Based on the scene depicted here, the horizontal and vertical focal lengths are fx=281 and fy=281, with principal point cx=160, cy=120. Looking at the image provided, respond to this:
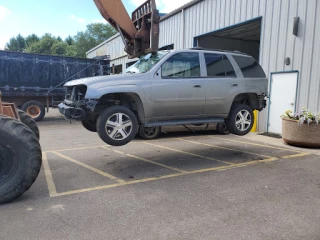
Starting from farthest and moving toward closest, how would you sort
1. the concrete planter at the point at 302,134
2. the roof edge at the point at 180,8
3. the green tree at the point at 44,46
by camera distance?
the green tree at the point at 44,46 < the roof edge at the point at 180,8 < the concrete planter at the point at 302,134

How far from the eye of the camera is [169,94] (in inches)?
215

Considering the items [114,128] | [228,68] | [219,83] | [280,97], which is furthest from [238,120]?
[280,97]

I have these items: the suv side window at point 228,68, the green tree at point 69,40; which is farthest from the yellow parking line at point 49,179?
the green tree at point 69,40

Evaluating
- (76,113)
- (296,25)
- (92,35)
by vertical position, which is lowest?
(76,113)

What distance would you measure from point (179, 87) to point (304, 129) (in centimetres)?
453

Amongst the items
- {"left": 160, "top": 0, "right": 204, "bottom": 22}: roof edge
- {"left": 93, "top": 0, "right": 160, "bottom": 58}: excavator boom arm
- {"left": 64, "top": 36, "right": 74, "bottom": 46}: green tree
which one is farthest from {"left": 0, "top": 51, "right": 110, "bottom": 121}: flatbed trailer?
{"left": 64, "top": 36, "right": 74, "bottom": 46}: green tree

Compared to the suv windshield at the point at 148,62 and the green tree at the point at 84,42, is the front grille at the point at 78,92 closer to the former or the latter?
the suv windshield at the point at 148,62

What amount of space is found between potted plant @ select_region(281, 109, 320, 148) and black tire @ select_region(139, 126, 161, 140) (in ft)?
13.0

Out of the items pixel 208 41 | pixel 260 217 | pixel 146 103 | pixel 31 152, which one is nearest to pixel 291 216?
pixel 260 217

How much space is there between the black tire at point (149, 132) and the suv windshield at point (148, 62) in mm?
2971

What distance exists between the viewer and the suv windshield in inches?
218

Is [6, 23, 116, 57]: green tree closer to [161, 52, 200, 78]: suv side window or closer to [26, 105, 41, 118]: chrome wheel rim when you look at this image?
[26, 105, 41, 118]: chrome wheel rim

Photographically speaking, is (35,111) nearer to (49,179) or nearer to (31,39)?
(49,179)

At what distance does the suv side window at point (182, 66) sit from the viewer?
18.1 feet
